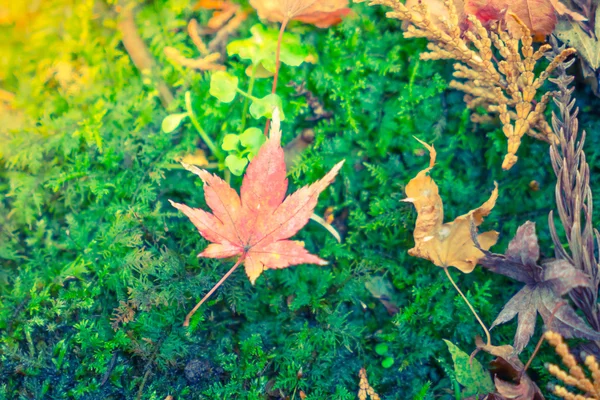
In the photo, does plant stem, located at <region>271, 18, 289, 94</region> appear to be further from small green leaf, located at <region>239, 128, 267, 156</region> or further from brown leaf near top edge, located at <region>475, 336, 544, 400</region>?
brown leaf near top edge, located at <region>475, 336, 544, 400</region>

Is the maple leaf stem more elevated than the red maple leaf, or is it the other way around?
the red maple leaf

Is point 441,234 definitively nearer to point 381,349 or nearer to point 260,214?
point 381,349

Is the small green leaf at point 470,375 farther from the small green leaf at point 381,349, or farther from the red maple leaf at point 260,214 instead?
the red maple leaf at point 260,214

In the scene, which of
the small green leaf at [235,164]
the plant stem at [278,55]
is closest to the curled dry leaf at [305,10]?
the plant stem at [278,55]

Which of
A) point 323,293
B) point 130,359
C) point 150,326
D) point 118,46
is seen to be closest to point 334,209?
point 323,293

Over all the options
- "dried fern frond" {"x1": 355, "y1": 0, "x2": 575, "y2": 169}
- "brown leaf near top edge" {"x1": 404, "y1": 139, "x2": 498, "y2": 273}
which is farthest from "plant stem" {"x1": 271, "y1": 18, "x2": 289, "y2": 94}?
"brown leaf near top edge" {"x1": 404, "y1": 139, "x2": 498, "y2": 273}

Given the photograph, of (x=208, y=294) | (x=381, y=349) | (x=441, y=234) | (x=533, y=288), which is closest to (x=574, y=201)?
(x=533, y=288)
